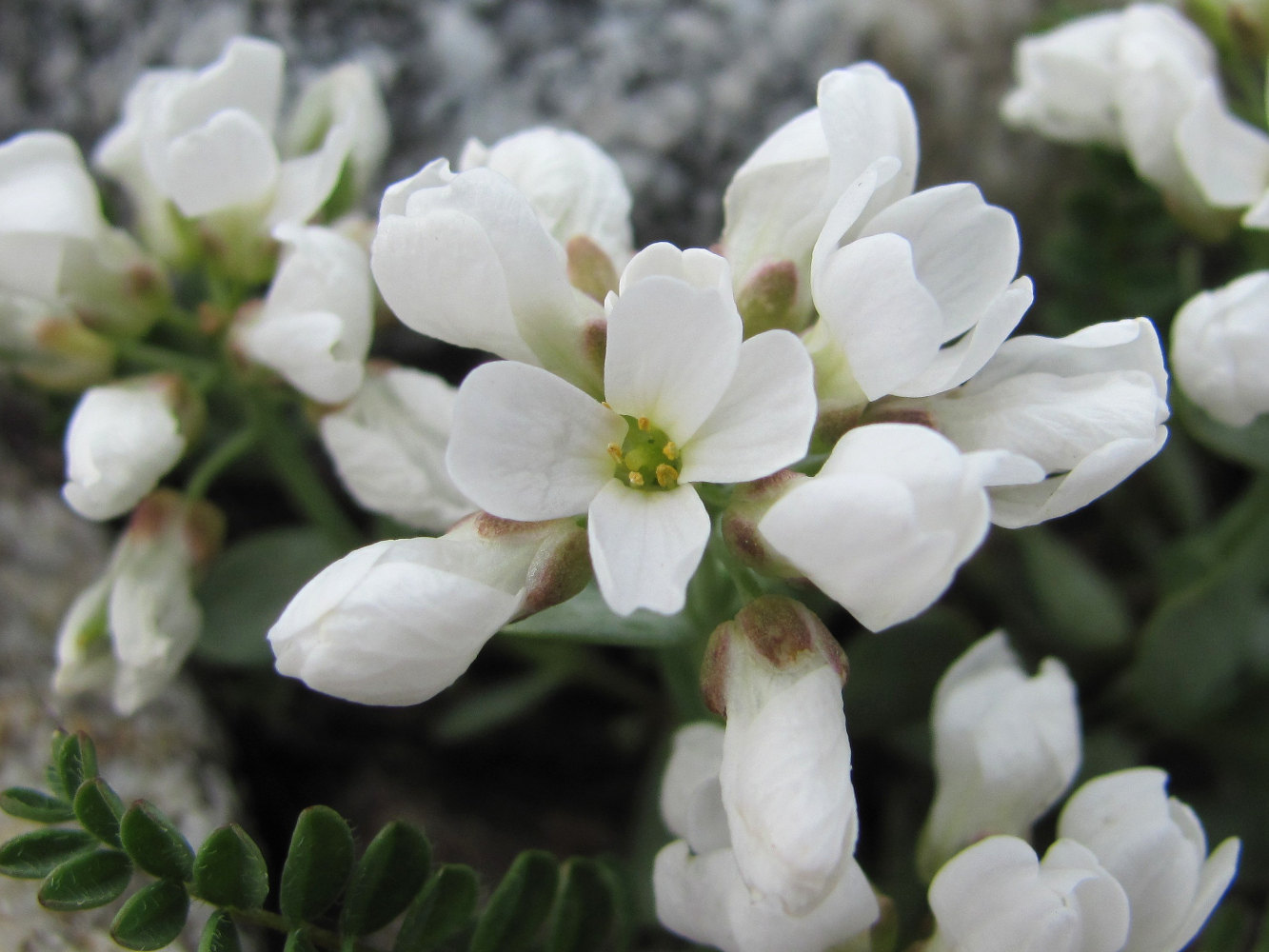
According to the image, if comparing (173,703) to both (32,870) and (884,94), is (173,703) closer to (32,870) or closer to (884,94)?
(32,870)

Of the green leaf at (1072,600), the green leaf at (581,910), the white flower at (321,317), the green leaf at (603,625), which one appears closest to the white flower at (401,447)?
the white flower at (321,317)

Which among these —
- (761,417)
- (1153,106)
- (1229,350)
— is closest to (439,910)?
(761,417)

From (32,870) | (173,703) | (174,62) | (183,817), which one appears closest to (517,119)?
(174,62)

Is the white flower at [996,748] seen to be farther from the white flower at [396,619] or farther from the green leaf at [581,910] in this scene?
the white flower at [396,619]

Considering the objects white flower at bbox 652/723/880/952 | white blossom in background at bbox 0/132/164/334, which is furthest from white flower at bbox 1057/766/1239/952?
white blossom in background at bbox 0/132/164/334

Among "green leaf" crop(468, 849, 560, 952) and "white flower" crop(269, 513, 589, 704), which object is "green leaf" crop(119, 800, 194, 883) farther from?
"green leaf" crop(468, 849, 560, 952)

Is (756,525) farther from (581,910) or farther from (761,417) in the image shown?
(581,910)

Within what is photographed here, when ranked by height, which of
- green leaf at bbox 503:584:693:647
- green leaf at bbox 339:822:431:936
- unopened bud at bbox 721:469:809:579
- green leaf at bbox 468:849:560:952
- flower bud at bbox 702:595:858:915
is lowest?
green leaf at bbox 468:849:560:952
